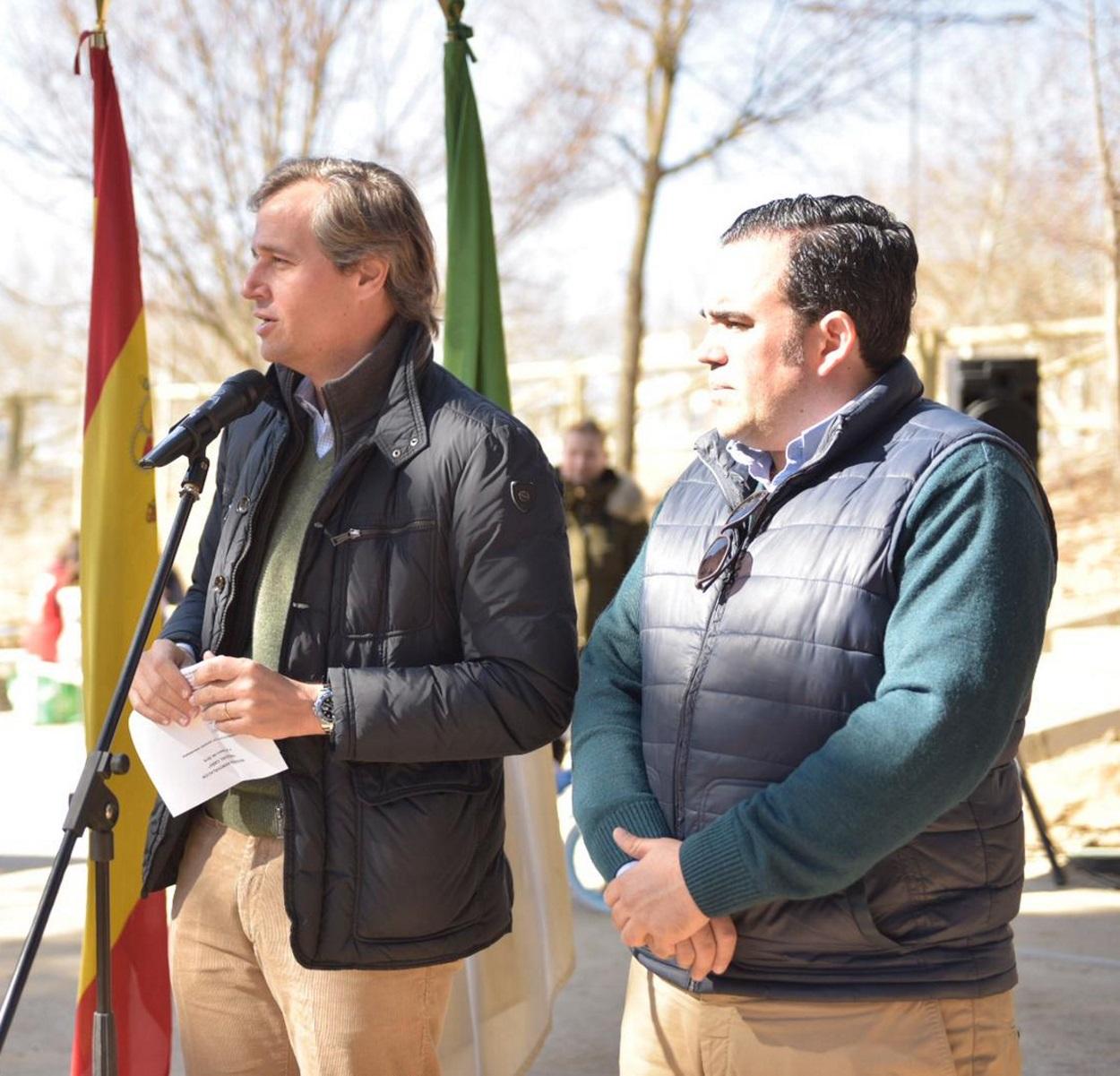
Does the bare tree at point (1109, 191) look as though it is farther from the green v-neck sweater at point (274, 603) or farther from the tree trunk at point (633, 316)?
the green v-neck sweater at point (274, 603)

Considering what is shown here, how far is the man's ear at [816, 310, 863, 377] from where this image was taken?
1905 millimetres

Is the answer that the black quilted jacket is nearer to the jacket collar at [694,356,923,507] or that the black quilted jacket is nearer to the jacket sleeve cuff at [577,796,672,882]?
the jacket sleeve cuff at [577,796,672,882]

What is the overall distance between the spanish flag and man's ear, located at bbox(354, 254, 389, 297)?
965mm

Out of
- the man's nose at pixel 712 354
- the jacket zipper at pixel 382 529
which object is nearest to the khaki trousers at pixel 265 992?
the jacket zipper at pixel 382 529

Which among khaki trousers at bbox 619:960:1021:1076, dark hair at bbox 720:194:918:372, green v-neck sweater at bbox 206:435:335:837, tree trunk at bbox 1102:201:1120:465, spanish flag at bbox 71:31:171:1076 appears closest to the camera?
khaki trousers at bbox 619:960:1021:1076

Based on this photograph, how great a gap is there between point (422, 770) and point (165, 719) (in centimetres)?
40

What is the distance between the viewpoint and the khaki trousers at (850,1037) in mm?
1802

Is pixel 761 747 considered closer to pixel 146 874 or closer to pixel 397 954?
pixel 397 954

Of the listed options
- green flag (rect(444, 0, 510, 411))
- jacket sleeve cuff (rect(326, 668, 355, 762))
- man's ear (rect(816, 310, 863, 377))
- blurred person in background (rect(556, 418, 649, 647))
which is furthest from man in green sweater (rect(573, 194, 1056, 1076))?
blurred person in background (rect(556, 418, 649, 647))

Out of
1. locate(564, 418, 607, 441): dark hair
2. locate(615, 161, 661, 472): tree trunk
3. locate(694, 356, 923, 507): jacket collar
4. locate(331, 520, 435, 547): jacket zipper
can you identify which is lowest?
locate(331, 520, 435, 547): jacket zipper

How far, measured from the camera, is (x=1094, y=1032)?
438cm

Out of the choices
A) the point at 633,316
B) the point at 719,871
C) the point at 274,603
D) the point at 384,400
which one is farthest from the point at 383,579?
the point at 633,316

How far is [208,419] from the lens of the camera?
2.20 meters

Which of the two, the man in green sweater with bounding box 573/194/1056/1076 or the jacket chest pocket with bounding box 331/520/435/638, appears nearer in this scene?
the man in green sweater with bounding box 573/194/1056/1076
